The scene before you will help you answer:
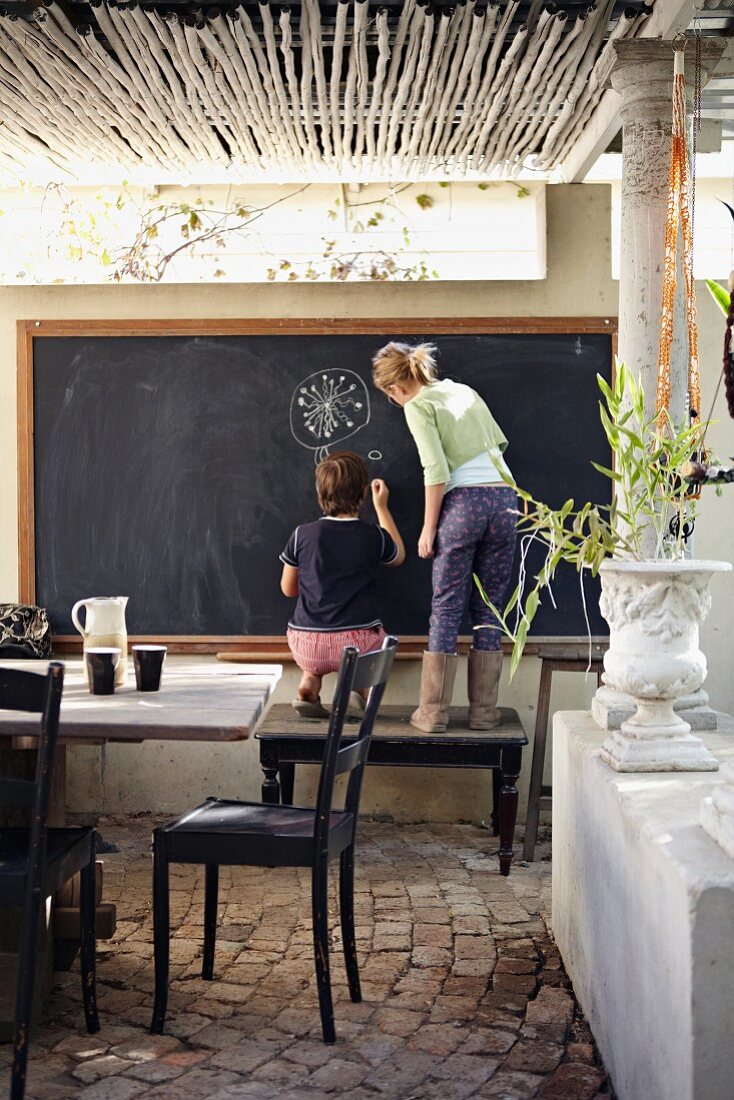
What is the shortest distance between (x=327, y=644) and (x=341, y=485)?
0.68 m

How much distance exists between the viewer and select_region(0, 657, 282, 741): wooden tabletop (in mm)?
2908

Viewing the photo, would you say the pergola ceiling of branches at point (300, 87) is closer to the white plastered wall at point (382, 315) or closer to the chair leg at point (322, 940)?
the white plastered wall at point (382, 315)

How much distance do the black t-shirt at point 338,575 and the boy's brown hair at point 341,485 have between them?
0.19ft

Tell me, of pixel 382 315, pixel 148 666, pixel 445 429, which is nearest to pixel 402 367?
pixel 445 429

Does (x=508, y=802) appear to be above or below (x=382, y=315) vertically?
below

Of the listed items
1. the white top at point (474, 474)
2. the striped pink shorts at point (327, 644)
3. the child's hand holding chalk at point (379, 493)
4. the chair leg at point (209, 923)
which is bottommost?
the chair leg at point (209, 923)

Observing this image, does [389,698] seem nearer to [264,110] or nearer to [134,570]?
[134,570]

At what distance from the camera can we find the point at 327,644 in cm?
520

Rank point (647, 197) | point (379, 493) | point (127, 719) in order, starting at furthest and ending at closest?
point (379, 493), point (647, 197), point (127, 719)

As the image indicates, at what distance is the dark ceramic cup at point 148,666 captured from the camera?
11.2ft

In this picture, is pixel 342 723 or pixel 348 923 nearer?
pixel 342 723

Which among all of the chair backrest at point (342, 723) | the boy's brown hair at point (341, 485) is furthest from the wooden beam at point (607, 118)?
the chair backrest at point (342, 723)

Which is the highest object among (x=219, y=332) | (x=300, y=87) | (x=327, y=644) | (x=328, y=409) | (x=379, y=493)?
(x=300, y=87)

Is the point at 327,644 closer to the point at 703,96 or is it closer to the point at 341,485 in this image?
the point at 341,485
